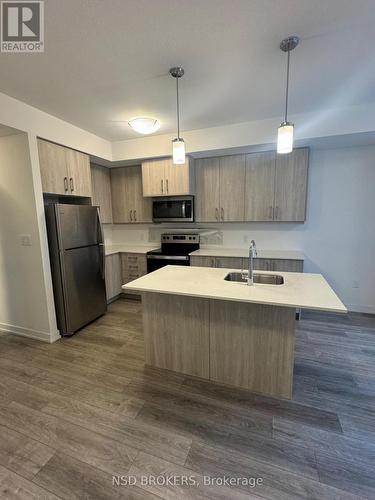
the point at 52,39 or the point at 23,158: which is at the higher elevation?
the point at 52,39

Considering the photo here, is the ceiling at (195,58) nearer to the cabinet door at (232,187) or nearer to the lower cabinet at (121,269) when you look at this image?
the cabinet door at (232,187)

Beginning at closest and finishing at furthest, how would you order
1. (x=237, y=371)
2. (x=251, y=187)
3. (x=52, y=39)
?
(x=52, y=39) → (x=237, y=371) → (x=251, y=187)

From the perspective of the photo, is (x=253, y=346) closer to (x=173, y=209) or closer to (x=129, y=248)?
(x=173, y=209)

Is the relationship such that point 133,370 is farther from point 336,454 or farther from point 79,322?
point 336,454

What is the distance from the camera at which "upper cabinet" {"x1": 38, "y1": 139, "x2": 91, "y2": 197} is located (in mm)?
2760

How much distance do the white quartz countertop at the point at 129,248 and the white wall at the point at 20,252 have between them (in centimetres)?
129

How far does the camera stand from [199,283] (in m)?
2.07

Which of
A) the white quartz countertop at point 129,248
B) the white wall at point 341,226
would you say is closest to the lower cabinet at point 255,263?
the white wall at point 341,226

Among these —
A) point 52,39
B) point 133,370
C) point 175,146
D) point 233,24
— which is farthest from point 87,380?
point 233,24

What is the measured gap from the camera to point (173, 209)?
12.8ft

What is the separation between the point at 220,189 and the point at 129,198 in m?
1.67

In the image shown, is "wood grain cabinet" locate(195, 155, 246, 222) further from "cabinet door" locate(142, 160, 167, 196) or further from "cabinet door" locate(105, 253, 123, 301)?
"cabinet door" locate(105, 253, 123, 301)

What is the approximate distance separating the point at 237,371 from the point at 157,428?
0.78m

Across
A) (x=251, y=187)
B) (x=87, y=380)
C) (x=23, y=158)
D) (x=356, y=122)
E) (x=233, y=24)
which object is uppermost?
(x=233, y=24)
